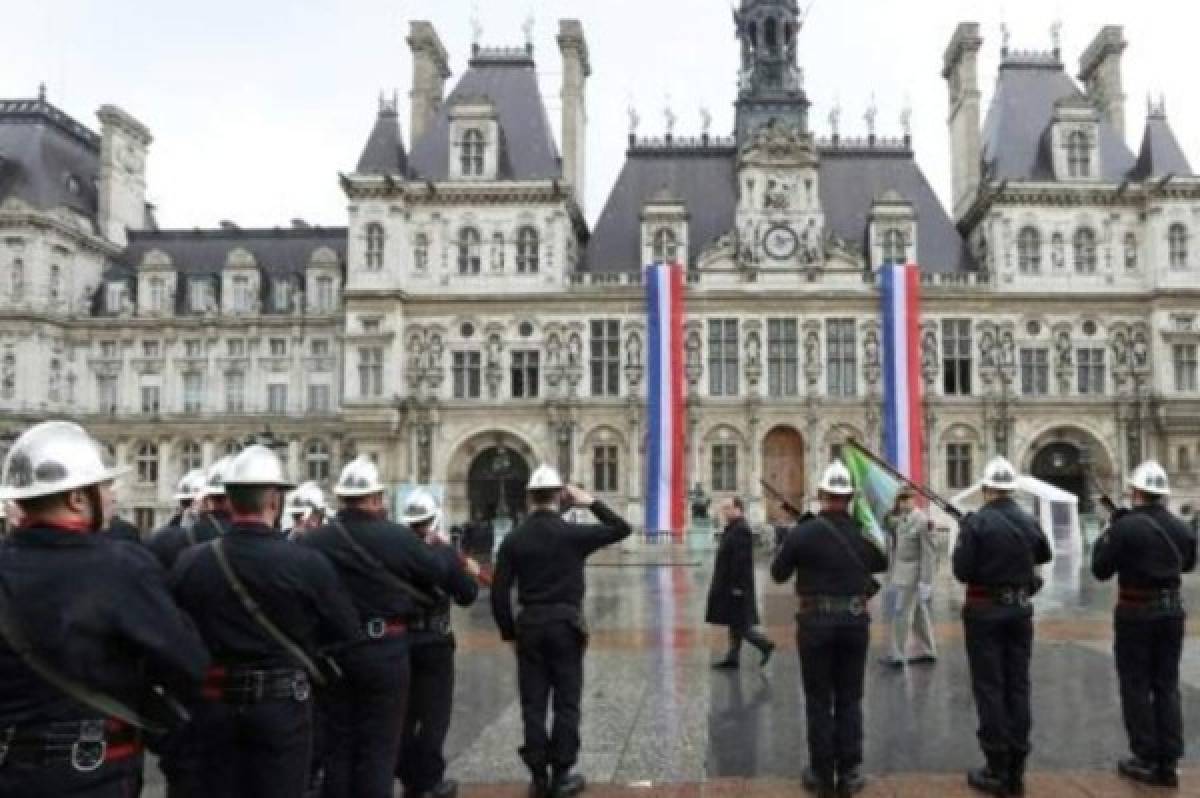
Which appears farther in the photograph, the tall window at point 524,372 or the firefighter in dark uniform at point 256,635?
the tall window at point 524,372

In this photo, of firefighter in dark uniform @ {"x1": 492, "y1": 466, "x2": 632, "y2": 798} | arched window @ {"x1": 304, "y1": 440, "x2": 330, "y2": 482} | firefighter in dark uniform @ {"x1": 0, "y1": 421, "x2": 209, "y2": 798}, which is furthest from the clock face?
firefighter in dark uniform @ {"x1": 0, "y1": 421, "x2": 209, "y2": 798}

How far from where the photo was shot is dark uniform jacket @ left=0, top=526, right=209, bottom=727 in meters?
4.06

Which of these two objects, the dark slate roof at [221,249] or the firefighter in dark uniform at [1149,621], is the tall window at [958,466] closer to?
the dark slate roof at [221,249]

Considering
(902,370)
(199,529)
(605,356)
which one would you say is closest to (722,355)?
(605,356)

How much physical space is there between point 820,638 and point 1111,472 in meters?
39.4

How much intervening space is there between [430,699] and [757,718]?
150 inches


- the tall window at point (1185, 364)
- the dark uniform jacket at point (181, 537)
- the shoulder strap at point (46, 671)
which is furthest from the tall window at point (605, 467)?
the shoulder strap at point (46, 671)

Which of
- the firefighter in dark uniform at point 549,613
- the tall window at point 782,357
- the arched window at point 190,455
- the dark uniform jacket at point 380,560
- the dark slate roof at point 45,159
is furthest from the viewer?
the dark slate roof at point 45,159

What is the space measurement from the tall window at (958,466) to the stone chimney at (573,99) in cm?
1892

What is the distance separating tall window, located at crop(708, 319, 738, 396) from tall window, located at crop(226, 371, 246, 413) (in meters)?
20.2

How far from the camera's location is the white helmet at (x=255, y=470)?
5.87 m

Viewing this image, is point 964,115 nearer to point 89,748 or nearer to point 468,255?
point 468,255

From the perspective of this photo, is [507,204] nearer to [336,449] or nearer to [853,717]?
[336,449]

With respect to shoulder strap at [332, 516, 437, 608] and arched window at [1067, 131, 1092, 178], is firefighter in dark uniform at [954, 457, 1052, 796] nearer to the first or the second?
shoulder strap at [332, 516, 437, 608]
